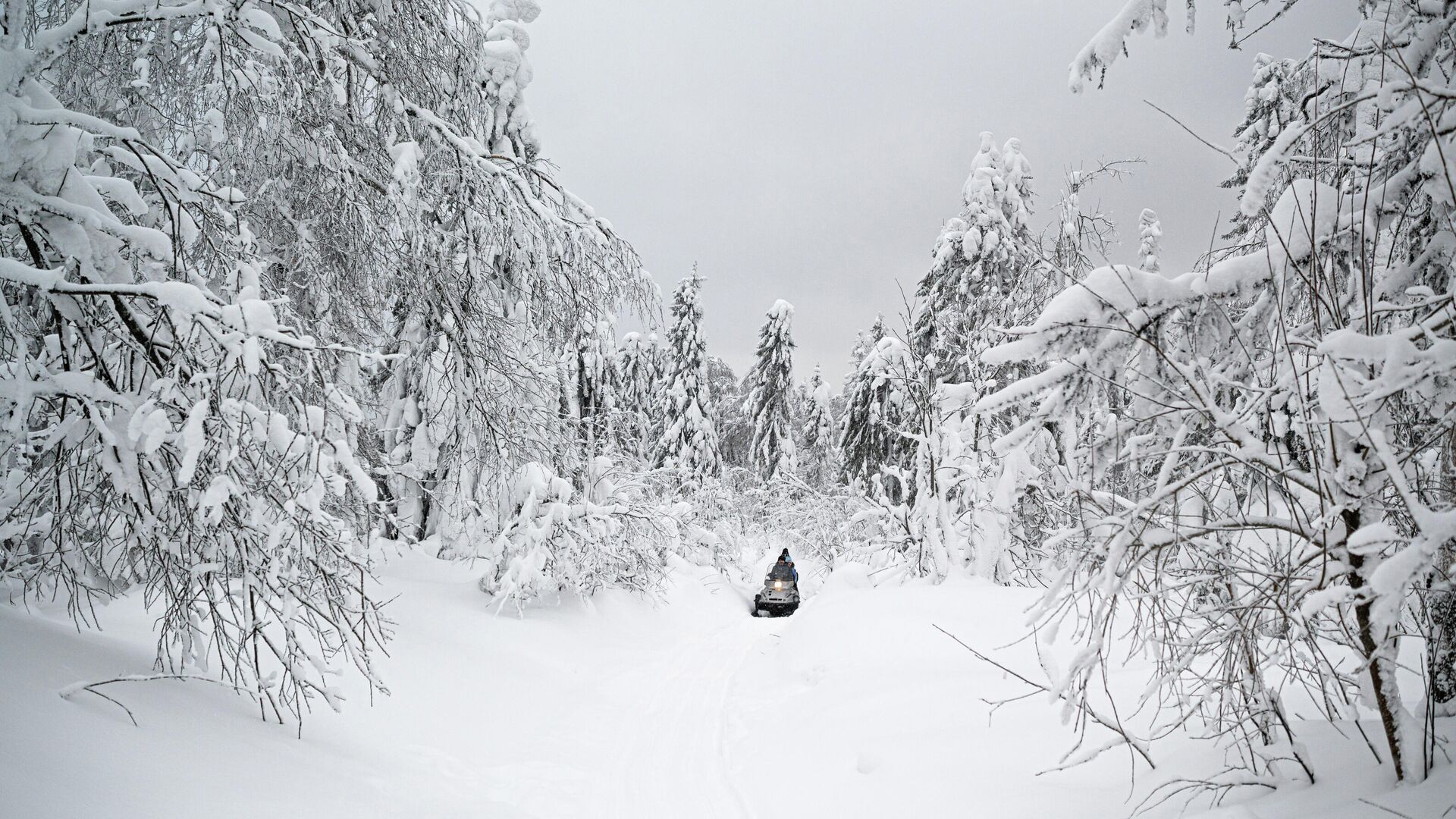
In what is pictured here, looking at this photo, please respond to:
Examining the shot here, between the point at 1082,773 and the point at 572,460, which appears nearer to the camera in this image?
the point at 1082,773

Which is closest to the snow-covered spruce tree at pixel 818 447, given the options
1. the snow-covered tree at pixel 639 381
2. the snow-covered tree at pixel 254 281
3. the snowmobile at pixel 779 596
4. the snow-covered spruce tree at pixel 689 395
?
the snow-covered spruce tree at pixel 689 395

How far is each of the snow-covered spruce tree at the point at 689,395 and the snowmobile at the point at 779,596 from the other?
28.9 feet

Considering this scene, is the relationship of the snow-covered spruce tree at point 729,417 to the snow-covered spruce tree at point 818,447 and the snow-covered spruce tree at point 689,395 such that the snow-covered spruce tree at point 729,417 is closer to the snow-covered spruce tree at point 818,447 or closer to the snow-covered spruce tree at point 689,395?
the snow-covered spruce tree at point 818,447

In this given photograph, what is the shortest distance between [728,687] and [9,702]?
24.7ft

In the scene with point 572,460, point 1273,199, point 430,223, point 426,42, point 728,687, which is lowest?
point 728,687

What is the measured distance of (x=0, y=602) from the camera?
391 centimetres

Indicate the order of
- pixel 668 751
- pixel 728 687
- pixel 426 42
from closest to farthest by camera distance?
pixel 426 42 → pixel 668 751 → pixel 728 687

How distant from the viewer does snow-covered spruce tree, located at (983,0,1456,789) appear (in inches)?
78.9

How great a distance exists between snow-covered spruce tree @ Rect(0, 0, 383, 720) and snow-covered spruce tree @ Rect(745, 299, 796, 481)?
84.1 feet

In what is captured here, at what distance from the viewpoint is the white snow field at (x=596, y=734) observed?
106 inches

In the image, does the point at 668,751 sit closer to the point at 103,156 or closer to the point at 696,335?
the point at 103,156

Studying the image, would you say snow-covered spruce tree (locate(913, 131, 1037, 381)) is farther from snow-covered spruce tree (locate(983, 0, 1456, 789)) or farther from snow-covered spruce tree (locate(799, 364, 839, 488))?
snow-covered spruce tree (locate(799, 364, 839, 488))

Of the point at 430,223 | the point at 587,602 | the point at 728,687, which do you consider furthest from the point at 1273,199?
the point at 587,602

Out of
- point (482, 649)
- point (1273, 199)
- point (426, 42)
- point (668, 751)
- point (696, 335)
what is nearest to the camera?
point (1273, 199)
